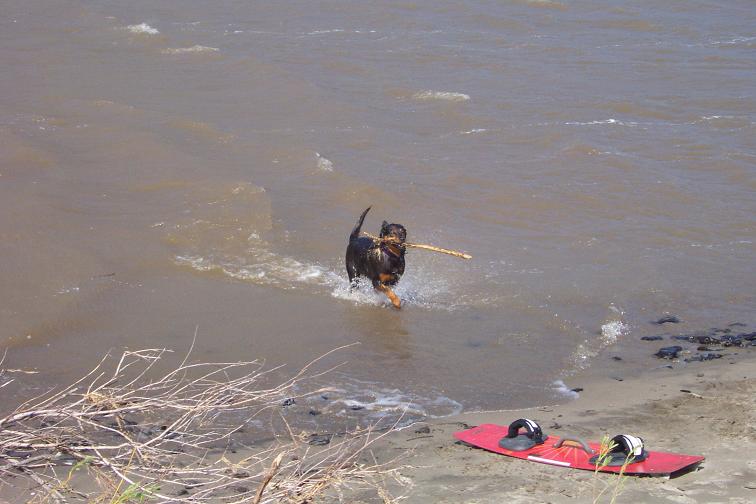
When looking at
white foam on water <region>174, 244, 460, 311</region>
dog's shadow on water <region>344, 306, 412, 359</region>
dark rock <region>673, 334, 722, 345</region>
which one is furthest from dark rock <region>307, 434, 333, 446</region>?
dark rock <region>673, 334, 722, 345</region>

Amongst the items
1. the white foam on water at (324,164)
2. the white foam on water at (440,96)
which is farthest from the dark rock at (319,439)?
the white foam on water at (440,96)

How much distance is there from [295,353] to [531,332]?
6.93 feet

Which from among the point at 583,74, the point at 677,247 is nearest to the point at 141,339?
the point at 677,247

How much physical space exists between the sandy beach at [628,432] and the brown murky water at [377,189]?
20.7 inches

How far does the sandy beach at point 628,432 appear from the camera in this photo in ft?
17.3

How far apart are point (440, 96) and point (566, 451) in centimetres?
1144

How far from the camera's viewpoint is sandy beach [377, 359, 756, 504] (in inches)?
208

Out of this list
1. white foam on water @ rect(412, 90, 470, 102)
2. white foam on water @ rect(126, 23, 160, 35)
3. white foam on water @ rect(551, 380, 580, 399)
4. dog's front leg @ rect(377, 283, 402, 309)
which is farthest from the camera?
white foam on water @ rect(126, 23, 160, 35)

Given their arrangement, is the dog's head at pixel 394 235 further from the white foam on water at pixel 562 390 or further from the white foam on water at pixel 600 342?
the white foam on water at pixel 562 390

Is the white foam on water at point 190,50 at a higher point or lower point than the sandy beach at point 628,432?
higher

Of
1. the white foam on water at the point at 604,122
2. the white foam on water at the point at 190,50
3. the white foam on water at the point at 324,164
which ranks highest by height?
the white foam on water at the point at 190,50

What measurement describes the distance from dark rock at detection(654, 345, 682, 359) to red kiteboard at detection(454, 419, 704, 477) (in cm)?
234

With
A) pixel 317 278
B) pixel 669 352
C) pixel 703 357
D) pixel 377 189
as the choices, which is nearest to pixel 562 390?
pixel 669 352

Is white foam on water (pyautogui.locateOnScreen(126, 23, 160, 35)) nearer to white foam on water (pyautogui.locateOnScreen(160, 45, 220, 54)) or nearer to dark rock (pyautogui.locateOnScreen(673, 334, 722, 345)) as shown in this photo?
white foam on water (pyautogui.locateOnScreen(160, 45, 220, 54))
